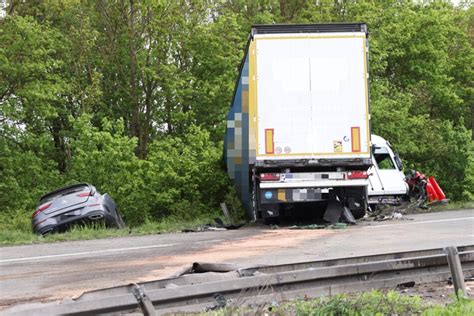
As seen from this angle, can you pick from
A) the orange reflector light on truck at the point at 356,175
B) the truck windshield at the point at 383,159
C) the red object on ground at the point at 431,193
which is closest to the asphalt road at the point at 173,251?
the orange reflector light on truck at the point at 356,175

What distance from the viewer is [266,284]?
4934mm

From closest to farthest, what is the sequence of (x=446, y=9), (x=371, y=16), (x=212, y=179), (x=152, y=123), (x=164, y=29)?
(x=212, y=179) < (x=164, y=29) < (x=152, y=123) < (x=371, y=16) < (x=446, y=9)

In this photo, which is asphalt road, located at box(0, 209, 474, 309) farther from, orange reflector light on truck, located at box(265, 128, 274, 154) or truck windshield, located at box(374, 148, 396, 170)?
truck windshield, located at box(374, 148, 396, 170)

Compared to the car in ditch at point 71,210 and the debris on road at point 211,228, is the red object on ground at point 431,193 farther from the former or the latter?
the car in ditch at point 71,210

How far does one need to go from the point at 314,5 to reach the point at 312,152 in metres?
18.6

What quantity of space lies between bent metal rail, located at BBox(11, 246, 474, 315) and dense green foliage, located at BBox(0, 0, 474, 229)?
13832 mm

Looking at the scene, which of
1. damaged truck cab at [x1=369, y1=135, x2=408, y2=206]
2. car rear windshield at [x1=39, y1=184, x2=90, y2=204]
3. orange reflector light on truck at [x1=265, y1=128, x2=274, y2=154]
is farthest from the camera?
damaged truck cab at [x1=369, y1=135, x2=408, y2=206]

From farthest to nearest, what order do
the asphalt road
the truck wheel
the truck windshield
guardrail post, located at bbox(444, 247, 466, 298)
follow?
A: the truck windshield → the truck wheel → the asphalt road → guardrail post, located at bbox(444, 247, 466, 298)

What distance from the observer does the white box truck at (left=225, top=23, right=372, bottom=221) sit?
43.5 ft

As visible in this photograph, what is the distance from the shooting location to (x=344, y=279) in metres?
5.36

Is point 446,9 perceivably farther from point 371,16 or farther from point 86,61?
point 86,61

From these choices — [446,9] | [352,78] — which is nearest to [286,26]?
[352,78]

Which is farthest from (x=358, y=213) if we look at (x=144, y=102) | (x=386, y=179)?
(x=144, y=102)

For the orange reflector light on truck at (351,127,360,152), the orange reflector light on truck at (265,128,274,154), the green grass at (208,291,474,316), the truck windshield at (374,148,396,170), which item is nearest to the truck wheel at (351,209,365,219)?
the orange reflector light on truck at (351,127,360,152)
